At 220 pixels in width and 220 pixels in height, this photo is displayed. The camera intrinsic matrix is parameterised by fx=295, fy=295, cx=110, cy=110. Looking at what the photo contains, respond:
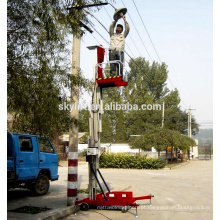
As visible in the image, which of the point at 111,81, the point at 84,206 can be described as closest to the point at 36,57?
the point at 111,81

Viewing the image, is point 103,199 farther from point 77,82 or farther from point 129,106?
point 129,106

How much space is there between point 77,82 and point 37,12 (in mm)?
2330

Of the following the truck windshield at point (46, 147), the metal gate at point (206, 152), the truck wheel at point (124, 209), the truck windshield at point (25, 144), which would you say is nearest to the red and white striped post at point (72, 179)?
the truck wheel at point (124, 209)

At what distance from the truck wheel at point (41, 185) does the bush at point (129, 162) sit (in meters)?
15.9

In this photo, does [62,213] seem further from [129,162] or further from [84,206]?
[129,162]

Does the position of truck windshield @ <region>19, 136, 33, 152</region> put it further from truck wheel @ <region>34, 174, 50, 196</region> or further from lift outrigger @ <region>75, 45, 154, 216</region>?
lift outrigger @ <region>75, 45, 154, 216</region>

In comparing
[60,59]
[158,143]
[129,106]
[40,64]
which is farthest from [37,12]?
[129,106]

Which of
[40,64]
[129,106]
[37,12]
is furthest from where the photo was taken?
[129,106]

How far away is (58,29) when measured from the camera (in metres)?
6.57

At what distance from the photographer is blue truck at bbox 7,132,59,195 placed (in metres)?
Result: 9.71

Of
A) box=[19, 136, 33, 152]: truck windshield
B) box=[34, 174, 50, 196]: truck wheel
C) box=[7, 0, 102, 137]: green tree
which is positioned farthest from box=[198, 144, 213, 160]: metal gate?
box=[7, 0, 102, 137]: green tree

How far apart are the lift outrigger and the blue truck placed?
1626 millimetres

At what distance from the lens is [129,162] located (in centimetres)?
2689

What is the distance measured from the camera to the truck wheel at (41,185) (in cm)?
1103
